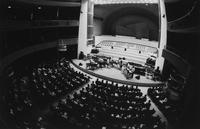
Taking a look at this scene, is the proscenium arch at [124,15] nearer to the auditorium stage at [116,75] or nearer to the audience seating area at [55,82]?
the auditorium stage at [116,75]

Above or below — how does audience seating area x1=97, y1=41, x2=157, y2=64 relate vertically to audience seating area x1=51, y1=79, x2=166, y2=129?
above

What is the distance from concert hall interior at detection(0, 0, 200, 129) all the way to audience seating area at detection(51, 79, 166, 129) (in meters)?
0.05

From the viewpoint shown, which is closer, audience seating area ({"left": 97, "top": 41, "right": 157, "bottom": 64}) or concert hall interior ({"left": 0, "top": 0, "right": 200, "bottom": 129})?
concert hall interior ({"left": 0, "top": 0, "right": 200, "bottom": 129})

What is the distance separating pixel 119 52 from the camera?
27000 mm

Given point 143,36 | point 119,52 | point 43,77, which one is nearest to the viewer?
point 43,77

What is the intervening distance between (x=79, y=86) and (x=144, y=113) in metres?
6.27

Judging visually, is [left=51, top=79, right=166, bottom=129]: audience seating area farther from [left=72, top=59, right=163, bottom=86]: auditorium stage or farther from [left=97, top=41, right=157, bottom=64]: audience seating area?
[left=97, top=41, right=157, bottom=64]: audience seating area

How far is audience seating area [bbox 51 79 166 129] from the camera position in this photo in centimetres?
875

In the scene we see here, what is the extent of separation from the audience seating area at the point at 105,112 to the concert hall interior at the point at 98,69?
51 mm

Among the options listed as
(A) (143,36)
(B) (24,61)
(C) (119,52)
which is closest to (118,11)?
(A) (143,36)

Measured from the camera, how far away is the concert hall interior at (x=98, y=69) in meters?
8.88

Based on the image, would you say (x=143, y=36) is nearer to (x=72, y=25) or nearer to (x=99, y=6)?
(x=99, y=6)

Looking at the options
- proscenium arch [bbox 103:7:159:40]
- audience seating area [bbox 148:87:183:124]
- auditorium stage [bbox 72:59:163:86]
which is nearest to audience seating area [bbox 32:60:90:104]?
auditorium stage [bbox 72:59:163:86]

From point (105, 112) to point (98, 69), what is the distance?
10.2 m
